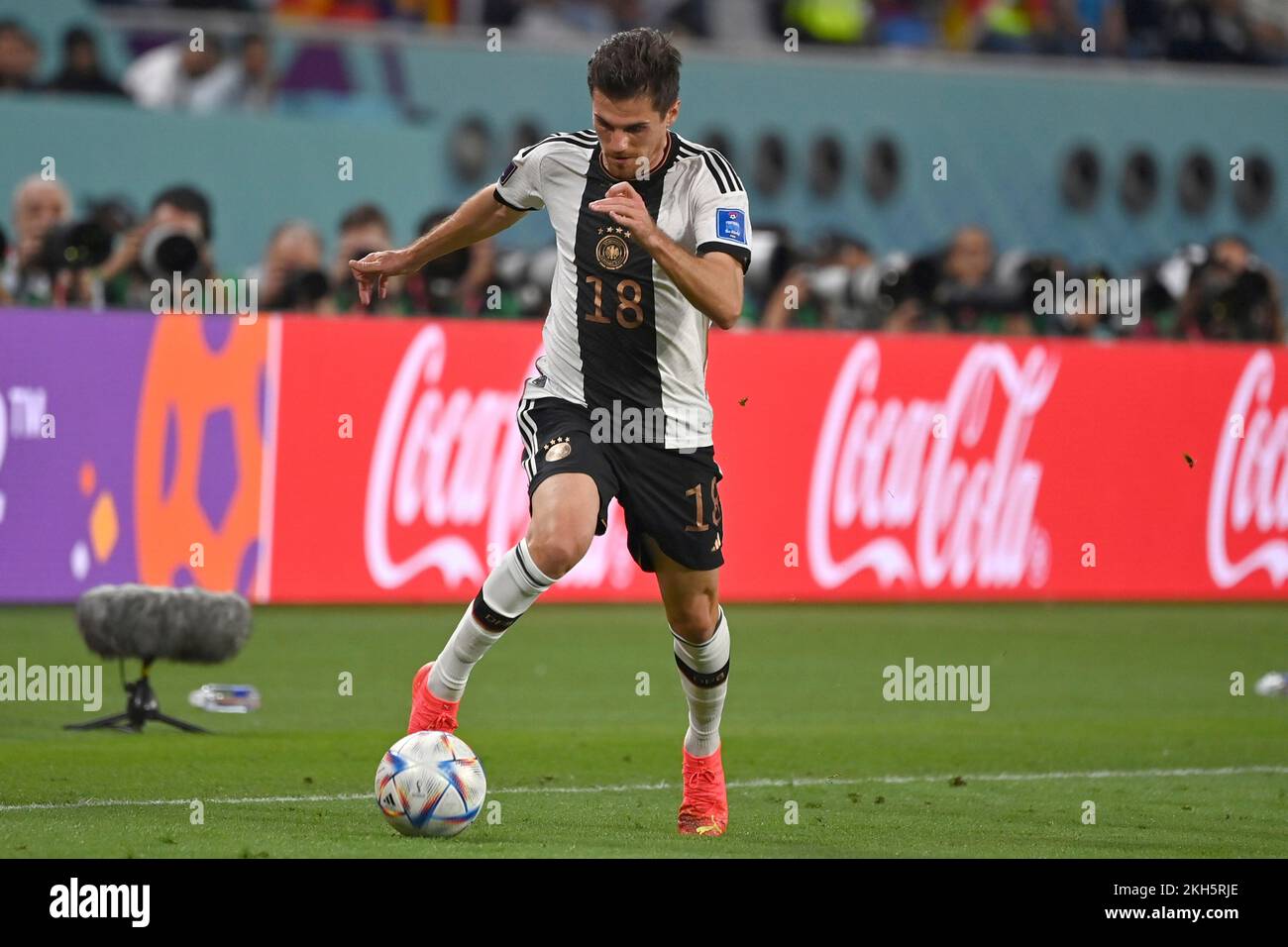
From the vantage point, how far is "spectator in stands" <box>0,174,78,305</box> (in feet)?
43.9

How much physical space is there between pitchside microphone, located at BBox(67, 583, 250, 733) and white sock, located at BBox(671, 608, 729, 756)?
2858 mm

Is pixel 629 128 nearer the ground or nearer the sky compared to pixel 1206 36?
nearer the ground

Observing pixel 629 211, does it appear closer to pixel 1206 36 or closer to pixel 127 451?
pixel 127 451

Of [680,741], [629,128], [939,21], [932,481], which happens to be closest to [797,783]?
[680,741]

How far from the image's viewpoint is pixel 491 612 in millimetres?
6727

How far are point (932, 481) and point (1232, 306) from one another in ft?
10.7

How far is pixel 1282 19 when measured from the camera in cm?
2627

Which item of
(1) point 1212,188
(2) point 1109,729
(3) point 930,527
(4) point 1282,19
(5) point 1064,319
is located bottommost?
(2) point 1109,729

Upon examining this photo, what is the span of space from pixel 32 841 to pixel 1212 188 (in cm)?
2117

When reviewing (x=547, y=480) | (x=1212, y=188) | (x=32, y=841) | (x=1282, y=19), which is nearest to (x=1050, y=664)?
(x=547, y=480)
